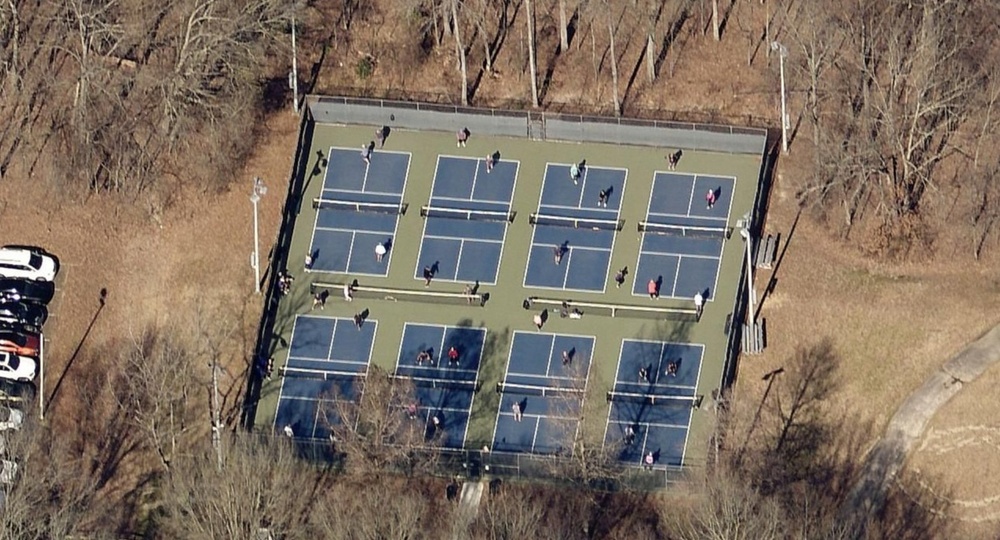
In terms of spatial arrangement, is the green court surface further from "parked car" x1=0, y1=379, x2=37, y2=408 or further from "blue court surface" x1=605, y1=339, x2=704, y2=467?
"parked car" x1=0, y1=379, x2=37, y2=408

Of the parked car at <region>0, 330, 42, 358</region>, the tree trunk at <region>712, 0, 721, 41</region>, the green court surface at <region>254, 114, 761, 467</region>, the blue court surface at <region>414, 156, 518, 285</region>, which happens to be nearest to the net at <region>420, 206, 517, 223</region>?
the blue court surface at <region>414, 156, 518, 285</region>

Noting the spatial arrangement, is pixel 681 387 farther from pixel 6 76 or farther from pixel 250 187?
pixel 6 76

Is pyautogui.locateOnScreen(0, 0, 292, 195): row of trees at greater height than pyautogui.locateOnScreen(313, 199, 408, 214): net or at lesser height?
greater

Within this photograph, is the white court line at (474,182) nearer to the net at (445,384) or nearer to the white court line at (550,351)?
the white court line at (550,351)

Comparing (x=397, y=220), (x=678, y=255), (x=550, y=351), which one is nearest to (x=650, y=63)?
(x=678, y=255)

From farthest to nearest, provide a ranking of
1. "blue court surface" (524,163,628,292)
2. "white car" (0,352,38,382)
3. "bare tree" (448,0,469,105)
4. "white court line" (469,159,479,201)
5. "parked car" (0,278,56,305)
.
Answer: "bare tree" (448,0,469,105), "white court line" (469,159,479,201), "parked car" (0,278,56,305), "blue court surface" (524,163,628,292), "white car" (0,352,38,382)

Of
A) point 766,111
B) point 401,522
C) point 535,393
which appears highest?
point 766,111

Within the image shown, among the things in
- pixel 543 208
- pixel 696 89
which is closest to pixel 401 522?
pixel 543 208
